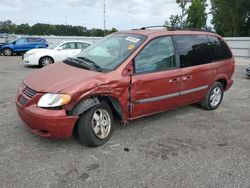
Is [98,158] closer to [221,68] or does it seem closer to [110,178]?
[110,178]

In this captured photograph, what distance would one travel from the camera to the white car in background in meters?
13.3

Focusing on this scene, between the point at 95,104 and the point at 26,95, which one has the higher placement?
the point at 26,95

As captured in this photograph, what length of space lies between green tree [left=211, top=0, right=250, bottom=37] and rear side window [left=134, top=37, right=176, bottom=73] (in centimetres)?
3530

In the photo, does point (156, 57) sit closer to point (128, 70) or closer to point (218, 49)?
point (128, 70)

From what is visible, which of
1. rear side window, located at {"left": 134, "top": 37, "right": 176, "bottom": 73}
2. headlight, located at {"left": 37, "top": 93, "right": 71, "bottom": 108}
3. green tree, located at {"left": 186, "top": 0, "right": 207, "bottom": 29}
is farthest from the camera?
green tree, located at {"left": 186, "top": 0, "right": 207, "bottom": 29}

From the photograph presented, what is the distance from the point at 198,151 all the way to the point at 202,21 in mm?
45953

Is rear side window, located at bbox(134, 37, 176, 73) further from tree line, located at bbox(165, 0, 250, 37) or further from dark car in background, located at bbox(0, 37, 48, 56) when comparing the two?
tree line, located at bbox(165, 0, 250, 37)

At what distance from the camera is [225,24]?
4200 cm

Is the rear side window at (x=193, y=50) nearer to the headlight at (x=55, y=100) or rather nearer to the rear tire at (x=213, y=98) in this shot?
the rear tire at (x=213, y=98)

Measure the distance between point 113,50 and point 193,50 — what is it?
1.70m

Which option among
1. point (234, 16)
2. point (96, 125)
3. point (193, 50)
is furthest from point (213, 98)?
point (234, 16)

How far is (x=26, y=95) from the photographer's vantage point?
400cm

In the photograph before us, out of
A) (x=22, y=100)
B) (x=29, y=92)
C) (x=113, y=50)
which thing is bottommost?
(x=22, y=100)

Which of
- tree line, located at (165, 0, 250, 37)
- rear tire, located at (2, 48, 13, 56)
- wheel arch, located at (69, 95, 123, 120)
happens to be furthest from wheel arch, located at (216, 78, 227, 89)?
tree line, located at (165, 0, 250, 37)
